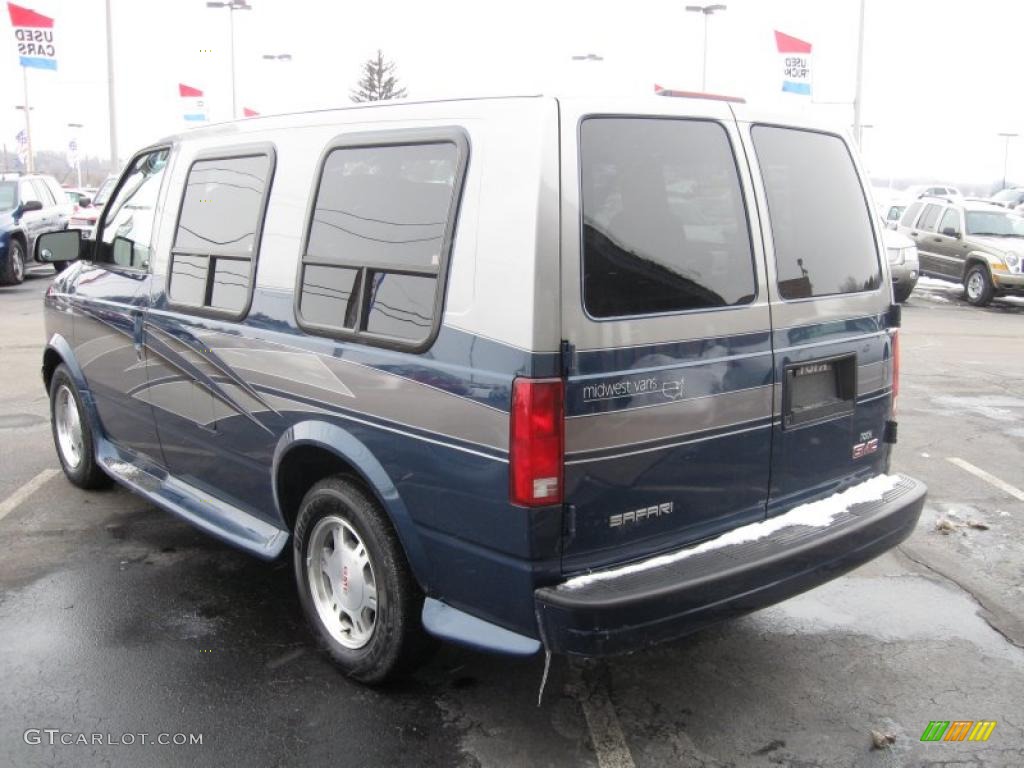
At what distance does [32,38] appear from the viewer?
802 inches

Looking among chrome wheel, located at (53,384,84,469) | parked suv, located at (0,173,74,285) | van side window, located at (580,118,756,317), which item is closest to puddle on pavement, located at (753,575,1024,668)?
van side window, located at (580,118,756,317)

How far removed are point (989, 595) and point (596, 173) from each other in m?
2.99

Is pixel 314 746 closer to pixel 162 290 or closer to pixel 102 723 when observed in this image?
pixel 102 723

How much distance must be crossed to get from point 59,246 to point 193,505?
1.89m

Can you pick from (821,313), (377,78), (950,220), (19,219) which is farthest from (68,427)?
(377,78)

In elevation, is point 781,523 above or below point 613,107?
below

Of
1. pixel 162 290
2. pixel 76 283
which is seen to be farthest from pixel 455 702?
pixel 76 283

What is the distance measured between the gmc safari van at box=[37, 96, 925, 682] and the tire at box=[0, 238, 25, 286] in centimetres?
1425

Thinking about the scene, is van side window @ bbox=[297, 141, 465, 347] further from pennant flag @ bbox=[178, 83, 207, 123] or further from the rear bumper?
pennant flag @ bbox=[178, 83, 207, 123]

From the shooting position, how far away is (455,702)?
346 cm

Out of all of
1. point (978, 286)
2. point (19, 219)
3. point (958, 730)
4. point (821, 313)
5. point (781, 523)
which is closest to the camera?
point (958, 730)

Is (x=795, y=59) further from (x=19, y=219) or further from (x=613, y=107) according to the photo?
(x=613, y=107)

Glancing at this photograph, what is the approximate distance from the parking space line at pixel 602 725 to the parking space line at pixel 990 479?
374cm

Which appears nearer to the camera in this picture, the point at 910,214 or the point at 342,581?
the point at 342,581
